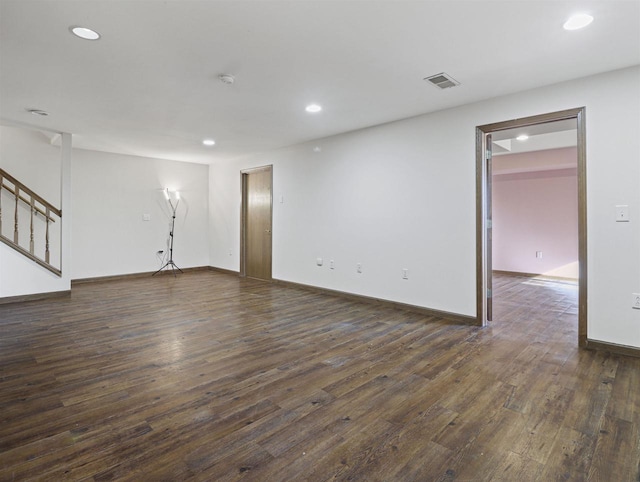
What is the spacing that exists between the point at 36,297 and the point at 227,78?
14.0ft

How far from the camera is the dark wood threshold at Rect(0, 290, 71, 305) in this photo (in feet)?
14.9

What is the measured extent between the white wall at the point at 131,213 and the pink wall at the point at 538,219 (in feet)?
21.8

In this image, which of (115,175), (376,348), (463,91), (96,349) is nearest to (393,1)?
(463,91)

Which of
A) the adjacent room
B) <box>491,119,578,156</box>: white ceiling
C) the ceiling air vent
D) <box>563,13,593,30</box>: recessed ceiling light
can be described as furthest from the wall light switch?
<box>491,119,578,156</box>: white ceiling

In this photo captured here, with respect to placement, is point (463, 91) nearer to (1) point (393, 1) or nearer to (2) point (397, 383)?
(1) point (393, 1)

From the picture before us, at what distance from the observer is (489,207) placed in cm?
379

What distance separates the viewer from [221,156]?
6.75 m

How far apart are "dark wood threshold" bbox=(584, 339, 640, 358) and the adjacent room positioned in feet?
0.05

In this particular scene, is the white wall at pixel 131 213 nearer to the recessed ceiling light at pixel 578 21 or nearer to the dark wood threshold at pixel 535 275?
the dark wood threshold at pixel 535 275

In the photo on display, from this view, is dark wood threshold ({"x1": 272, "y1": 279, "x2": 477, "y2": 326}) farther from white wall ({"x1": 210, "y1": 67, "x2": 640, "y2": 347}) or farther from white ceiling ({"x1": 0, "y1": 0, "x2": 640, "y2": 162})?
white ceiling ({"x1": 0, "y1": 0, "x2": 640, "y2": 162})

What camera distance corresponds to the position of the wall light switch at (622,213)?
2861 mm

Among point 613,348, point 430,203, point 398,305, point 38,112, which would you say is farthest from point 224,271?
A: point 613,348

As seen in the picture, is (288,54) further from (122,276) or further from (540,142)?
(122,276)

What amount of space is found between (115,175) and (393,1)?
6231 mm
